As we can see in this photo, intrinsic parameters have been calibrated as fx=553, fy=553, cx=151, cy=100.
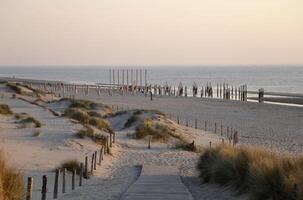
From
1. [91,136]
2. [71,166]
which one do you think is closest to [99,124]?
[91,136]

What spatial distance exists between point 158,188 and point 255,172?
2.31 meters

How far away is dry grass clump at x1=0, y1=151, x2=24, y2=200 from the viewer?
9.78 m

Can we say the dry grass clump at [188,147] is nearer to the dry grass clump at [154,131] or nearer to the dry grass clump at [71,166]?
the dry grass clump at [154,131]

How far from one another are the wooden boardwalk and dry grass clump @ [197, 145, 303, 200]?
1026 millimetres

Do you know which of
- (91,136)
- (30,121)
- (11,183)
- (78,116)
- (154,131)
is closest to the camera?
(11,183)

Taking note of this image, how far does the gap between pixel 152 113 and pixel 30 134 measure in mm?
12712

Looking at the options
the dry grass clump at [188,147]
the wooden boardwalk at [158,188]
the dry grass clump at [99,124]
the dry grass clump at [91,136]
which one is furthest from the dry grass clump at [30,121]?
the wooden boardwalk at [158,188]

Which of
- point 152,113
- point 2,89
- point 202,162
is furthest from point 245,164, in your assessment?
point 2,89

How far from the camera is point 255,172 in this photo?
11.4m

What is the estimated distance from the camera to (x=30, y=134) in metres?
22.6

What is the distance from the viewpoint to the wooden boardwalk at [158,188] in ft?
37.6

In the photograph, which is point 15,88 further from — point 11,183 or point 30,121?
point 11,183

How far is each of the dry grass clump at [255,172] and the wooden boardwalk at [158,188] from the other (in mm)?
1026

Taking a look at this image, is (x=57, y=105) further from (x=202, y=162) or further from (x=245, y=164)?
(x=245, y=164)
